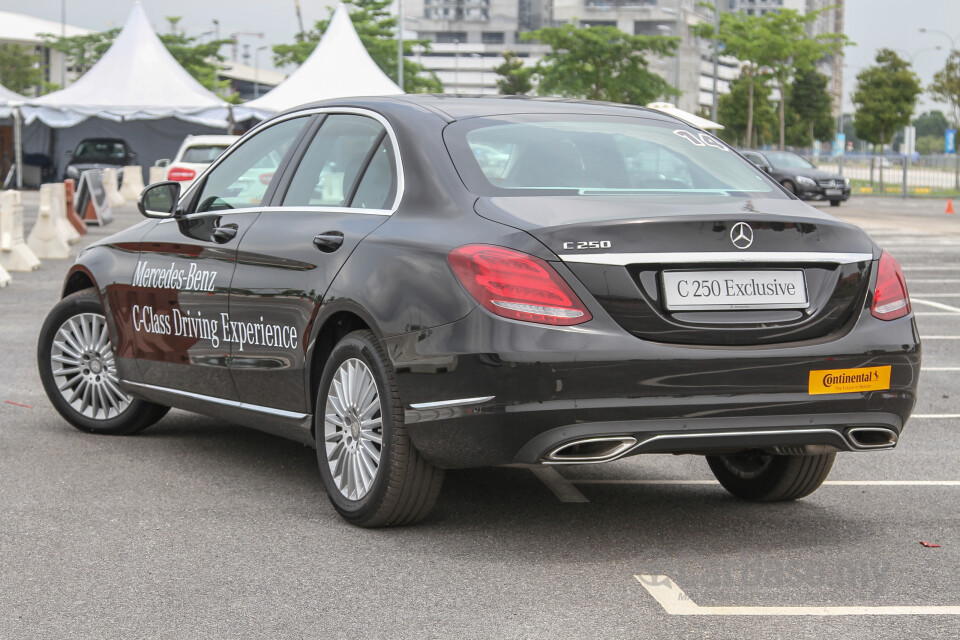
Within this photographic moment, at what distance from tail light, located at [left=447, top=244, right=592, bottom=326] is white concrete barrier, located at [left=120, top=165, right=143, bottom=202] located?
33067 mm

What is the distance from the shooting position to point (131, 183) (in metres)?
36.6

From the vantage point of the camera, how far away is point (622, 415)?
443 cm

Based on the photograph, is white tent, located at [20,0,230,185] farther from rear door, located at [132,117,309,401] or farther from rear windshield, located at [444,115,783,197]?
rear windshield, located at [444,115,783,197]

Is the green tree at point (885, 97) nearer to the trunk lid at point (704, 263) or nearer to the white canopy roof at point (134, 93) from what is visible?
the white canopy roof at point (134, 93)

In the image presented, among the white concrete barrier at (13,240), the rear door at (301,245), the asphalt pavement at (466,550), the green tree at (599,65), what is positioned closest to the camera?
the asphalt pavement at (466,550)

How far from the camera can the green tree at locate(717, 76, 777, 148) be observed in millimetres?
87750

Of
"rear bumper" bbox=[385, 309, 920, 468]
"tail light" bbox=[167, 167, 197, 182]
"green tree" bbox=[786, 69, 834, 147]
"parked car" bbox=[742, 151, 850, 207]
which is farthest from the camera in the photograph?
"green tree" bbox=[786, 69, 834, 147]

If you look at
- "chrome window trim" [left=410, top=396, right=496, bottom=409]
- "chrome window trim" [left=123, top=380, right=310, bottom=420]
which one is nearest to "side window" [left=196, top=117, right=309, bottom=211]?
"chrome window trim" [left=123, top=380, right=310, bottom=420]

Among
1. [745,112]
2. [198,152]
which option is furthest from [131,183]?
[745,112]

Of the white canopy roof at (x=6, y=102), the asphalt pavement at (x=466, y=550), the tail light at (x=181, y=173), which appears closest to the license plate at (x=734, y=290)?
the asphalt pavement at (x=466, y=550)

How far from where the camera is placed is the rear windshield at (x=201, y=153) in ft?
79.6

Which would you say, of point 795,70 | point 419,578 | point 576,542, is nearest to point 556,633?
point 419,578

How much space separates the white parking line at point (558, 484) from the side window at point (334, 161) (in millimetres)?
1467

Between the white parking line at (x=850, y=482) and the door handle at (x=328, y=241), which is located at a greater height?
the door handle at (x=328, y=241)
